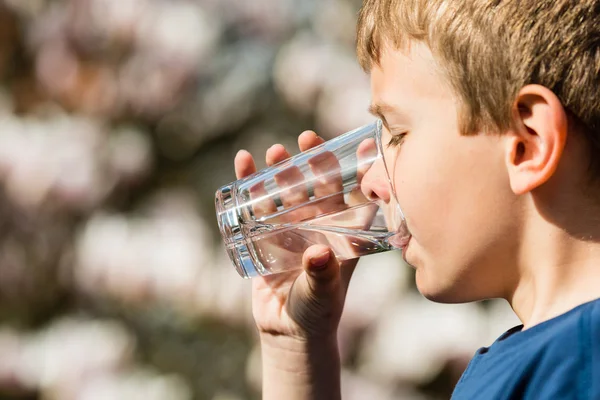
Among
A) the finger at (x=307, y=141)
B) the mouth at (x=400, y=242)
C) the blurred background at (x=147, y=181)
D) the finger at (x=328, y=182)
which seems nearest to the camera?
the mouth at (x=400, y=242)

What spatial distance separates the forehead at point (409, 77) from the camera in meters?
0.98

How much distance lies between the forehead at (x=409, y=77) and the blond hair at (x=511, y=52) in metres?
0.01

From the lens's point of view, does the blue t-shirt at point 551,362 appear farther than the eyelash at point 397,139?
No

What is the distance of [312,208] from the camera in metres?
1.22

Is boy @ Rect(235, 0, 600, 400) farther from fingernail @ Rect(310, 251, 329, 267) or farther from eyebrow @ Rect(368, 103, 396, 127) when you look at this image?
fingernail @ Rect(310, 251, 329, 267)

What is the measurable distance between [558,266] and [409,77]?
10.1 inches

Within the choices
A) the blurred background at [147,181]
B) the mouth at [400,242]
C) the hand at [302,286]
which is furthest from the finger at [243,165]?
the blurred background at [147,181]

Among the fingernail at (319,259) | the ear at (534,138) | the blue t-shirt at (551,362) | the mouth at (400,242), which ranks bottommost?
the blue t-shirt at (551,362)

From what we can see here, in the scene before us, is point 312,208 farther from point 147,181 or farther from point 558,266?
point 147,181

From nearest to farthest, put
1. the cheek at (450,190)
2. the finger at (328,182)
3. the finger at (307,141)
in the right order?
the cheek at (450,190), the finger at (328,182), the finger at (307,141)

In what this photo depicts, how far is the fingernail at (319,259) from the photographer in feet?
3.80

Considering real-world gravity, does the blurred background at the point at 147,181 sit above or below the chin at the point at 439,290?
above

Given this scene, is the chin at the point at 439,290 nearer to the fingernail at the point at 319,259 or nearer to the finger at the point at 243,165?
the fingernail at the point at 319,259

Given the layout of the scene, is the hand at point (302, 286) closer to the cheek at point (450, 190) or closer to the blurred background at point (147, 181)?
the cheek at point (450, 190)
